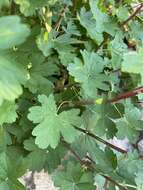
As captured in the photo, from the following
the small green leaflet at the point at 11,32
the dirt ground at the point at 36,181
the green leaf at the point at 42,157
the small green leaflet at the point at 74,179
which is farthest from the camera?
the dirt ground at the point at 36,181

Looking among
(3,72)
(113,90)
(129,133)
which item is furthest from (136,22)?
(3,72)

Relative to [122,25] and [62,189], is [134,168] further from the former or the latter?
[122,25]

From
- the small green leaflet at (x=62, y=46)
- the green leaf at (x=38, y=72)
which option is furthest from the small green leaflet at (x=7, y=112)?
the small green leaflet at (x=62, y=46)

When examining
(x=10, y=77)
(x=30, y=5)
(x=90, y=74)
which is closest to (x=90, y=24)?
(x=90, y=74)

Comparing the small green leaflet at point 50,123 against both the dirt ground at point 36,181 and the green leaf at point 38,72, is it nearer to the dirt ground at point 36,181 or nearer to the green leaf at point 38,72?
the green leaf at point 38,72

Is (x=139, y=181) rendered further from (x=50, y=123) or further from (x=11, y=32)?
(x=11, y=32)

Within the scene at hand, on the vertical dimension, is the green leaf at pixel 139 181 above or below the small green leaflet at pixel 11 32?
below

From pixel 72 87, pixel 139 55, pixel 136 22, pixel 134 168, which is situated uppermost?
pixel 139 55
